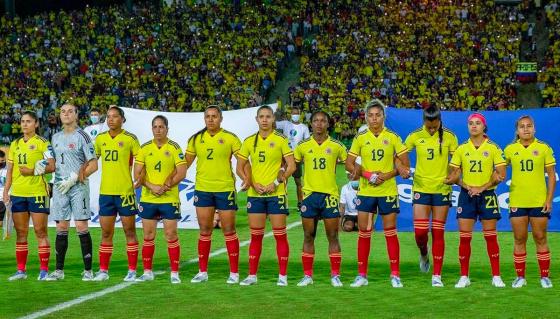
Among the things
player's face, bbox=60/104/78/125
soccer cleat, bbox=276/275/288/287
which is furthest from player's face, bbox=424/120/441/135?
player's face, bbox=60/104/78/125

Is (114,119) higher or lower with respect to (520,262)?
higher

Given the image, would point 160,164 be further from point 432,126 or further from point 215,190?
point 432,126

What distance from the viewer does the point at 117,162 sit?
12.5 metres

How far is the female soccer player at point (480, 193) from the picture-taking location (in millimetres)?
11906

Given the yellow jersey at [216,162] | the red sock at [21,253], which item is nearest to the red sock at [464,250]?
the yellow jersey at [216,162]

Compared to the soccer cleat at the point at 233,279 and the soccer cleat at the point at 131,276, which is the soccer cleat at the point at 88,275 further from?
the soccer cleat at the point at 233,279

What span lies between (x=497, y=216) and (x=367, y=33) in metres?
31.6

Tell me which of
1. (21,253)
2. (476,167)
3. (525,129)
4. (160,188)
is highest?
(525,129)

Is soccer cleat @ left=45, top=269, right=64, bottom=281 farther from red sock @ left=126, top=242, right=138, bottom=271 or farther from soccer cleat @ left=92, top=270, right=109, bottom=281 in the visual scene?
red sock @ left=126, top=242, right=138, bottom=271

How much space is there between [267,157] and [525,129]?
2.85 metres

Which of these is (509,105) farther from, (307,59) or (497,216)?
(497,216)

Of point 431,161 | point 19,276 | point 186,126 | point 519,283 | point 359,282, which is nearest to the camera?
point 519,283

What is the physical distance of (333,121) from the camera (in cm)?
3644

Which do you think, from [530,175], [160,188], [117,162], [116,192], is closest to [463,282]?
[530,175]
